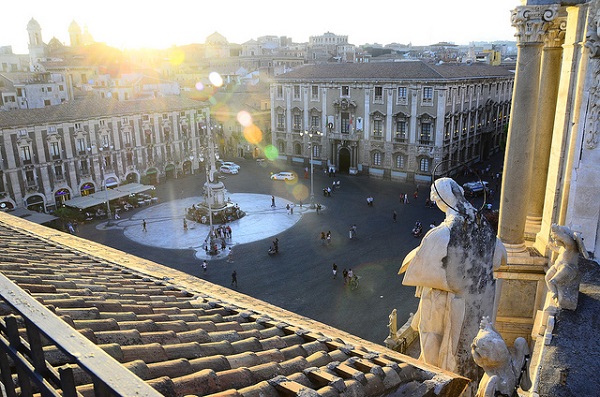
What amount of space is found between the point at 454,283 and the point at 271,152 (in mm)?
51300

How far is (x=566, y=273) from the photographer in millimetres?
6605

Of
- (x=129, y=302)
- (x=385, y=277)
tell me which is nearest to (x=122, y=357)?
(x=129, y=302)

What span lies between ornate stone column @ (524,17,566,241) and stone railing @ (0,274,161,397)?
461 inches

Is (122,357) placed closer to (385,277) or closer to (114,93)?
(385,277)

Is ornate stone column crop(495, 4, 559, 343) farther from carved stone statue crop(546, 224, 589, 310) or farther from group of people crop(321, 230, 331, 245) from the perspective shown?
group of people crop(321, 230, 331, 245)

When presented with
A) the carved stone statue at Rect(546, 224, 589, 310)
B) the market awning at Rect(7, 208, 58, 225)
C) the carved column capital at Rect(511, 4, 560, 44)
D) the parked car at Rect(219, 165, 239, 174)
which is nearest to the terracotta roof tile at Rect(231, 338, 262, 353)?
the carved stone statue at Rect(546, 224, 589, 310)

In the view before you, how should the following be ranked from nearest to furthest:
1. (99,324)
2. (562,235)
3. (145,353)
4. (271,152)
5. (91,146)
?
1. (145,353)
2. (99,324)
3. (562,235)
4. (91,146)
5. (271,152)

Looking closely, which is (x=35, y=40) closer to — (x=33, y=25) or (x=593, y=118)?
(x=33, y=25)

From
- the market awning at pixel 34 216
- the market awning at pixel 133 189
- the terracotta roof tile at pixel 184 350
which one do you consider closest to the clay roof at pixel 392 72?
Result: the market awning at pixel 133 189

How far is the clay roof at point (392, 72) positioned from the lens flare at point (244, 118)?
288 inches

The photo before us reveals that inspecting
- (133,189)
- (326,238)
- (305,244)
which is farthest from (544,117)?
(133,189)

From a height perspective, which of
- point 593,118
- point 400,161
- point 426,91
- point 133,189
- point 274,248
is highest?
point 593,118

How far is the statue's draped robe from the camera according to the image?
5.84m

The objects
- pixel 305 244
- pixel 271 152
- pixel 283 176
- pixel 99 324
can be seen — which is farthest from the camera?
pixel 271 152
